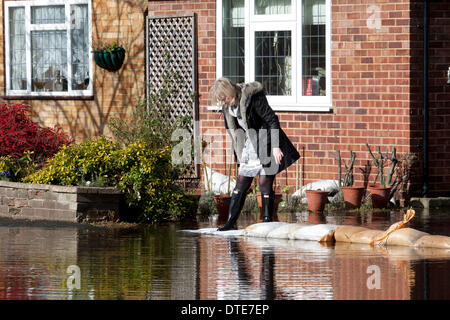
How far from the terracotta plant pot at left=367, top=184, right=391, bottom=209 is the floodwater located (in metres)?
1.98

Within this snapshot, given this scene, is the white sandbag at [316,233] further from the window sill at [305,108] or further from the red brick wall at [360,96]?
the window sill at [305,108]

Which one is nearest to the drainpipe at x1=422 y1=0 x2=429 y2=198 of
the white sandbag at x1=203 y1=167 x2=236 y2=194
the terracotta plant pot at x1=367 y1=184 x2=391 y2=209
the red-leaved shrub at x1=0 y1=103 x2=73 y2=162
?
the terracotta plant pot at x1=367 y1=184 x2=391 y2=209

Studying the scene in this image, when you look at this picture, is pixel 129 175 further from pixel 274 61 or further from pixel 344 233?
pixel 274 61

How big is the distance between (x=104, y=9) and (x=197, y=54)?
7.26 ft

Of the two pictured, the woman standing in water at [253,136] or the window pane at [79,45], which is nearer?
the woman standing in water at [253,136]

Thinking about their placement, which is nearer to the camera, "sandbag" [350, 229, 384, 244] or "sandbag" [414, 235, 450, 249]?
"sandbag" [414, 235, 450, 249]

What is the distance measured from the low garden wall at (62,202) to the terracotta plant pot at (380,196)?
3.70m

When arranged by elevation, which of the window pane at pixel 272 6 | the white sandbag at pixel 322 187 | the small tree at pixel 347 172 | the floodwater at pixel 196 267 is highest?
the window pane at pixel 272 6

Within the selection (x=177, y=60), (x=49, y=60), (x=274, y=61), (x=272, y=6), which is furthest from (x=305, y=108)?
(x=49, y=60)

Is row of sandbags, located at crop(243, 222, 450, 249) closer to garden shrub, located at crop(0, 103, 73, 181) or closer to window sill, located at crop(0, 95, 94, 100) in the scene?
garden shrub, located at crop(0, 103, 73, 181)

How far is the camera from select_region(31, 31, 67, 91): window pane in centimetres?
1780

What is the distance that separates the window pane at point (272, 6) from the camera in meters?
15.0

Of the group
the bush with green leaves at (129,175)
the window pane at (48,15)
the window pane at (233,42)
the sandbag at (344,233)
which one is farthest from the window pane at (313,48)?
the window pane at (48,15)

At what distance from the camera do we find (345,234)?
34.2 feet
